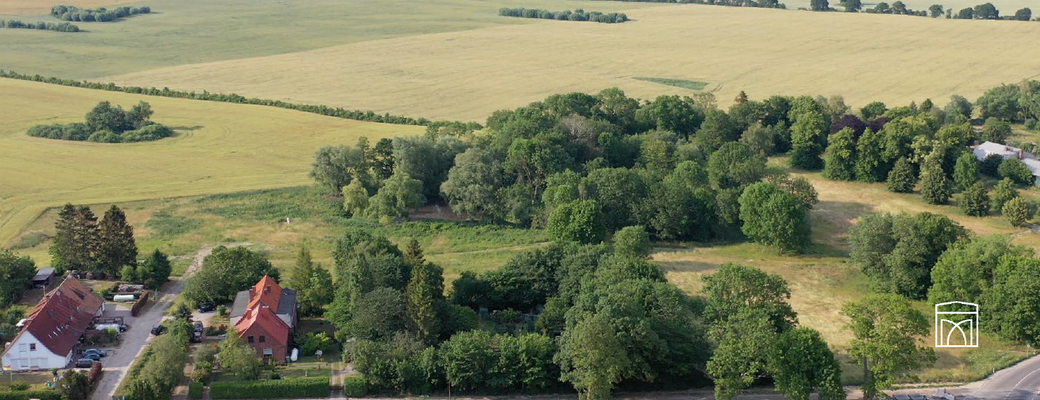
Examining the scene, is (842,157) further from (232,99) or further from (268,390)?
(232,99)

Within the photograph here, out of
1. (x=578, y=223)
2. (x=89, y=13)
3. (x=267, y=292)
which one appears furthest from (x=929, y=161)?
(x=89, y=13)

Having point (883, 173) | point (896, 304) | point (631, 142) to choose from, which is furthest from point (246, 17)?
point (896, 304)

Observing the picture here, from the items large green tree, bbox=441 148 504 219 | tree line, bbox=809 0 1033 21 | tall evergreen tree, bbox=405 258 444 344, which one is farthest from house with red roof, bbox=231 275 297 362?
tree line, bbox=809 0 1033 21

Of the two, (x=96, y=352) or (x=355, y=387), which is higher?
(x=355, y=387)

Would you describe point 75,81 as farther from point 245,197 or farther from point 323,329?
point 323,329

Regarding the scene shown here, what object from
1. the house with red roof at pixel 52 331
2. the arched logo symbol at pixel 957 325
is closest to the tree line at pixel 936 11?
the arched logo symbol at pixel 957 325
